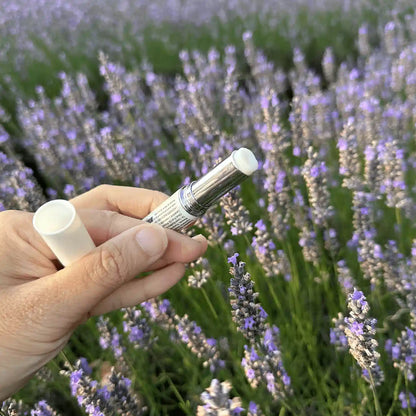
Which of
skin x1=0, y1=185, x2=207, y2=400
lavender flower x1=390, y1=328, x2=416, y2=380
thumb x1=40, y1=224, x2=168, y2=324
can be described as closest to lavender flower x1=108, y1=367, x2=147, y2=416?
skin x1=0, y1=185, x2=207, y2=400

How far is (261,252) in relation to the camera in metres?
1.57

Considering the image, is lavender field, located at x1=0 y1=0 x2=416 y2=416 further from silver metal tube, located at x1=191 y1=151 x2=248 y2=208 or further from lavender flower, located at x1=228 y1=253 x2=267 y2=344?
silver metal tube, located at x1=191 y1=151 x2=248 y2=208

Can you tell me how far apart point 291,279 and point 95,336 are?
93 centimetres

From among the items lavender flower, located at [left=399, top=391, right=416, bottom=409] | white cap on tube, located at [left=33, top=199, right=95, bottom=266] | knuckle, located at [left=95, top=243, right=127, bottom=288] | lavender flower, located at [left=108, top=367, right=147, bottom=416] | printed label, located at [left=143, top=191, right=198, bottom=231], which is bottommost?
lavender flower, located at [left=399, top=391, right=416, bottom=409]

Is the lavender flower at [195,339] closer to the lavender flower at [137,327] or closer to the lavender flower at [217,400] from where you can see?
the lavender flower at [137,327]

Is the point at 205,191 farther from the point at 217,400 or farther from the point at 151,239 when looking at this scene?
the point at 217,400

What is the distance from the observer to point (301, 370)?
183cm

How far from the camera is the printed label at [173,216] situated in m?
1.16

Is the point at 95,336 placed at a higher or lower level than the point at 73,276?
lower

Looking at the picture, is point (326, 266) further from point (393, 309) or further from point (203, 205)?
point (203, 205)

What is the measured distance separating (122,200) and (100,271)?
52 cm

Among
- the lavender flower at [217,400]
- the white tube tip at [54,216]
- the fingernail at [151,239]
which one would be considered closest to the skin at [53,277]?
the fingernail at [151,239]

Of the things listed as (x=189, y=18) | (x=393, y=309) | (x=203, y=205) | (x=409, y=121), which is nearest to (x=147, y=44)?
(x=189, y=18)

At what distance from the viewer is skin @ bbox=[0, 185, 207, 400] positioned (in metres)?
1.03
